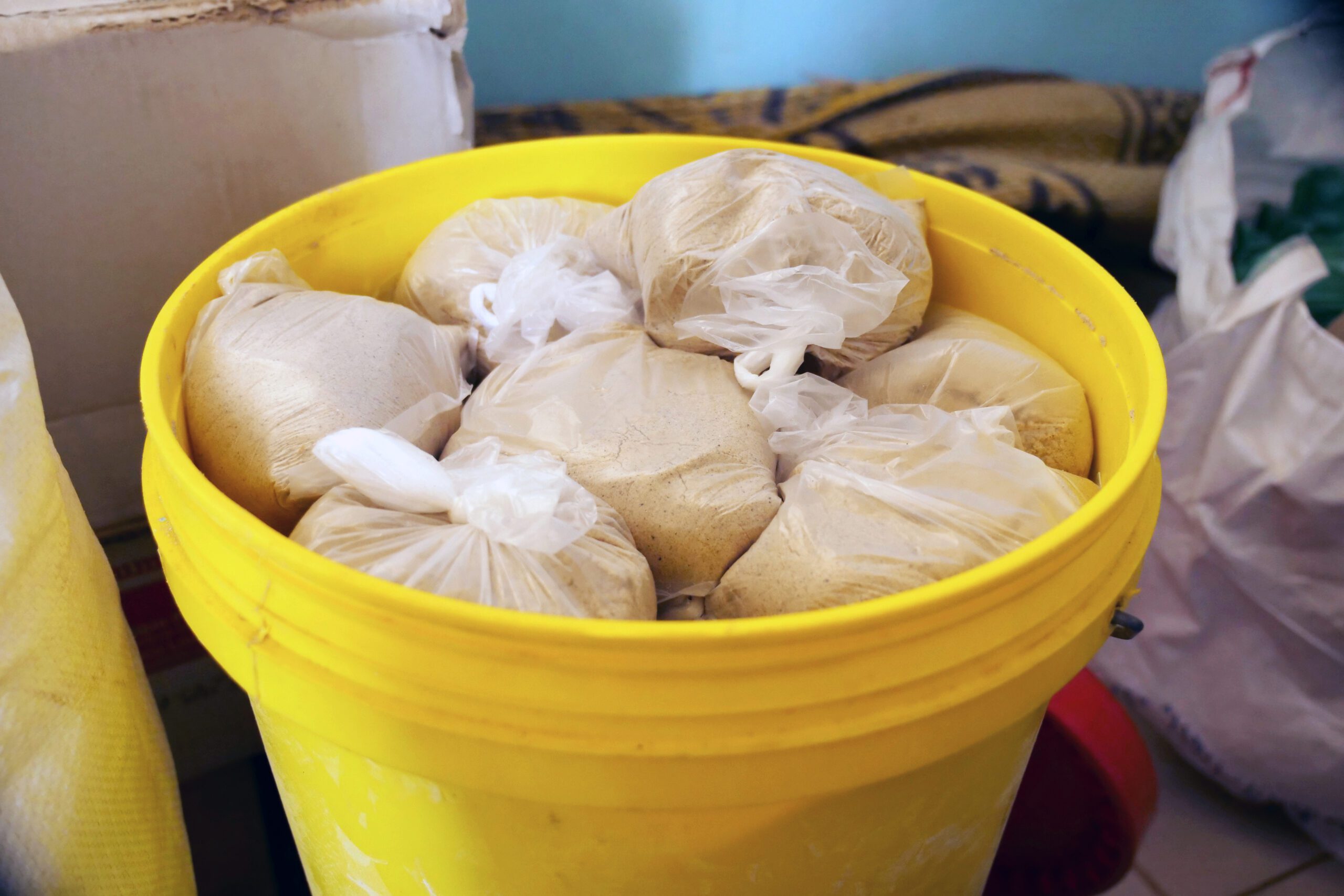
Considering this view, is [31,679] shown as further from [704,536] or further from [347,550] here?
[704,536]

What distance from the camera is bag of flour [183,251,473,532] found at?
0.61m

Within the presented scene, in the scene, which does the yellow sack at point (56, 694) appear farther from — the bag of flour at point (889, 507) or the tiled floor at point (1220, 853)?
the tiled floor at point (1220, 853)

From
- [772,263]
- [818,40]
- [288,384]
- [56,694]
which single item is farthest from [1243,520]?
[56,694]

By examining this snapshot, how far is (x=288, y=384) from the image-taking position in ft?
2.06

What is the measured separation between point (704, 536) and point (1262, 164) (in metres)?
1.13

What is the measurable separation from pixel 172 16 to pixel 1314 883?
1.39 meters

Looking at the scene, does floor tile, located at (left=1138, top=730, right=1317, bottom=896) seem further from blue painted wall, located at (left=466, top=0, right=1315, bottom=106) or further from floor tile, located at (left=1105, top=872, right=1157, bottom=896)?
blue painted wall, located at (left=466, top=0, right=1315, bottom=106)

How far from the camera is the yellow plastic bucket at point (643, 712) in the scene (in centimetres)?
43

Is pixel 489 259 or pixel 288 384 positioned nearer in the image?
pixel 288 384

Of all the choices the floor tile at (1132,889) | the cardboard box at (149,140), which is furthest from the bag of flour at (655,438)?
the floor tile at (1132,889)

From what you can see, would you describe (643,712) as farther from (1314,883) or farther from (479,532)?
(1314,883)

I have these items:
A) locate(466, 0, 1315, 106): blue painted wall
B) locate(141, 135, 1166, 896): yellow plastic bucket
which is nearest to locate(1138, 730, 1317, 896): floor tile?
locate(141, 135, 1166, 896): yellow plastic bucket

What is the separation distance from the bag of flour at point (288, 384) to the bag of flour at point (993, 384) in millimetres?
336

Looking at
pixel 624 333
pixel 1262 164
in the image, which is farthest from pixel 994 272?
pixel 1262 164
